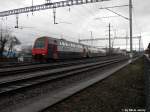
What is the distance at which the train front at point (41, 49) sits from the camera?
30.2m

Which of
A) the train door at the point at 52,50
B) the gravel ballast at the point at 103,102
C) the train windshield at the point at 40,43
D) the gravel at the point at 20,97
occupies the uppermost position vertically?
the train windshield at the point at 40,43

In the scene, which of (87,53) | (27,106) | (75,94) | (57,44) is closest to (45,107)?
(27,106)

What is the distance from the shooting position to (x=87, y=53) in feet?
170

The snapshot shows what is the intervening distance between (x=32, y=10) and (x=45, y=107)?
962 inches

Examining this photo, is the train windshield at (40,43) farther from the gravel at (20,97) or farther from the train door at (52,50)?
the gravel at (20,97)

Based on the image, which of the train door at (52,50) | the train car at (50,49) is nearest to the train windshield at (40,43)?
the train car at (50,49)

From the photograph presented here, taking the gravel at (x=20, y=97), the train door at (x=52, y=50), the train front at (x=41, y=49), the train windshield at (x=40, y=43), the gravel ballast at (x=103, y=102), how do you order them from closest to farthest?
the gravel ballast at (x=103, y=102) < the gravel at (x=20, y=97) < the train front at (x=41, y=49) < the train windshield at (x=40, y=43) < the train door at (x=52, y=50)

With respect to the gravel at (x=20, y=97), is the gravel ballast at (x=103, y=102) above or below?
below

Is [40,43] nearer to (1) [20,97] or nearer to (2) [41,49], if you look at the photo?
(2) [41,49]

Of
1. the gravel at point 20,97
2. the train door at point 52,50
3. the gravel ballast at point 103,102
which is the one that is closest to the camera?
the gravel ballast at point 103,102

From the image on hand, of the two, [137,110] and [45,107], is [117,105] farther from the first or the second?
[45,107]

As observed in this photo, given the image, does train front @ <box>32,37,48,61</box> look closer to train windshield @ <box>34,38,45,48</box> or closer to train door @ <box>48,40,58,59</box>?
train windshield @ <box>34,38,45,48</box>

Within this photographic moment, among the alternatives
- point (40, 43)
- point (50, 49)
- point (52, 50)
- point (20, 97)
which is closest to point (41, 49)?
point (40, 43)

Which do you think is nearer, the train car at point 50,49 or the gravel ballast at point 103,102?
the gravel ballast at point 103,102
